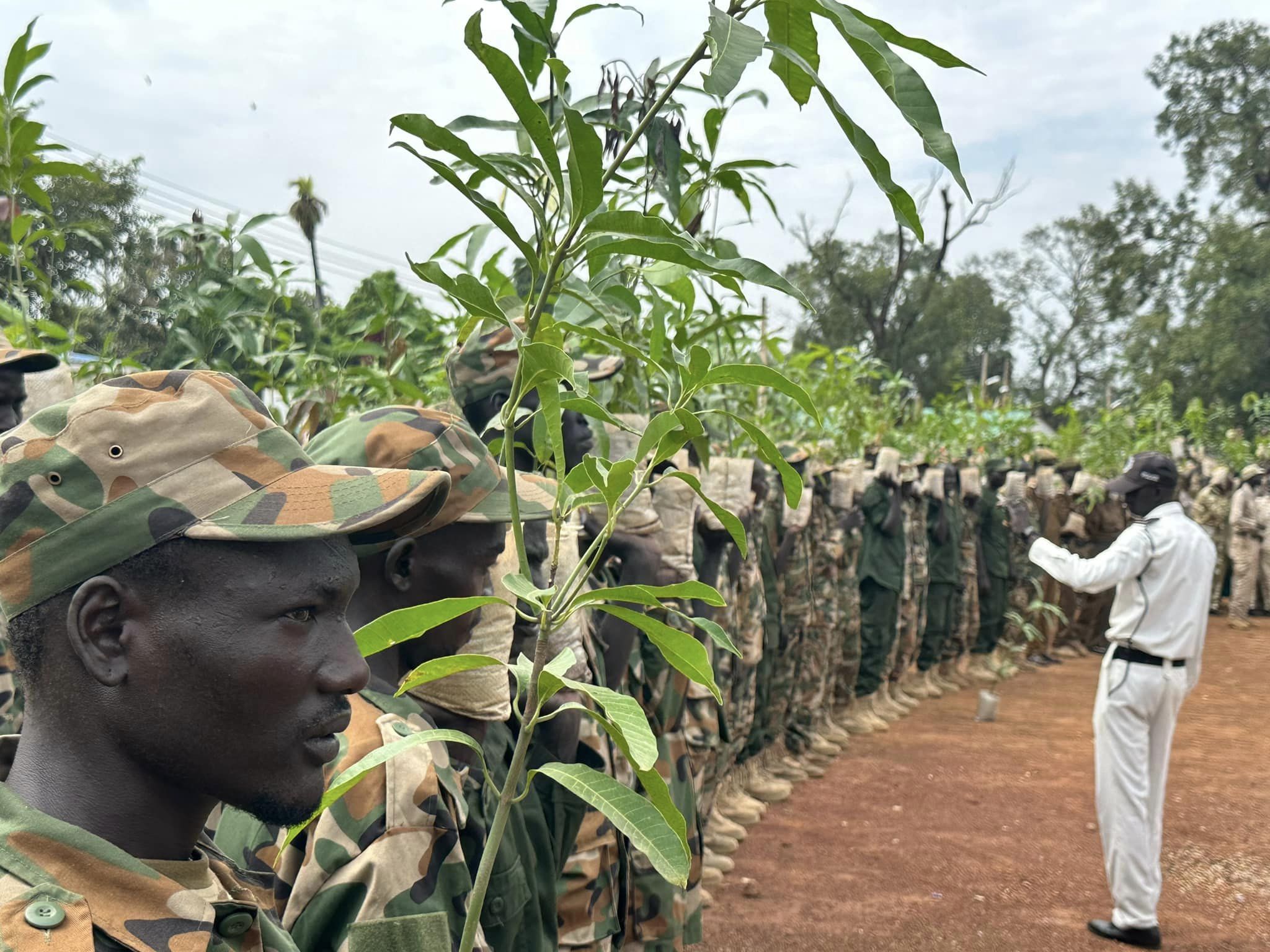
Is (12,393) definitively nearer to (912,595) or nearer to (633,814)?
(633,814)

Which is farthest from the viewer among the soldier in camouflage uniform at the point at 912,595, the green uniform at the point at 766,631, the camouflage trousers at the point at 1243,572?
the camouflage trousers at the point at 1243,572

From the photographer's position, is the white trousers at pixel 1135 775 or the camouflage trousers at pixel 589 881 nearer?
the camouflage trousers at pixel 589 881

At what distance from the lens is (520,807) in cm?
223

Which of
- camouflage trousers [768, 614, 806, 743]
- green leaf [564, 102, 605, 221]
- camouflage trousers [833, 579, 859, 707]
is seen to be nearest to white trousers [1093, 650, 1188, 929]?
camouflage trousers [768, 614, 806, 743]

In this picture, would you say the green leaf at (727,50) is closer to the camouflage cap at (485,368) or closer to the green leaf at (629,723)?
the green leaf at (629,723)

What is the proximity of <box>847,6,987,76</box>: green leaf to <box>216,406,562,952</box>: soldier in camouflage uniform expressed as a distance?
64 centimetres

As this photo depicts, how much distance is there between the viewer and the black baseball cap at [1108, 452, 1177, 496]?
5254 millimetres

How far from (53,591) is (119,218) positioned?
5292 mm

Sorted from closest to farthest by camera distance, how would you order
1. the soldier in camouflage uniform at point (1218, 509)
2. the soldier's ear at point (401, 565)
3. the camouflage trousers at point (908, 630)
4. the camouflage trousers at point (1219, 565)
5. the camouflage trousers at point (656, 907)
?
the soldier's ear at point (401, 565) < the camouflage trousers at point (656, 907) < the camouflage trousers at point (908, 630) < the soldier in camouflage uniform at point (1218, 509) < the camouflage trousers at point (1219, 565)

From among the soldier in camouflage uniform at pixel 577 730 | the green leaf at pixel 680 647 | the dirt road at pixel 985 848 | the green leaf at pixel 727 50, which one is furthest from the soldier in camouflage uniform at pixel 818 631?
the green leaf at pixel 727 50

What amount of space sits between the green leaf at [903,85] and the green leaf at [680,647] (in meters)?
0.49

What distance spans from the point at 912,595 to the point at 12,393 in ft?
27.5

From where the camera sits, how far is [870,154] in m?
0.92

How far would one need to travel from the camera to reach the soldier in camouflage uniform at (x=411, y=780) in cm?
154
